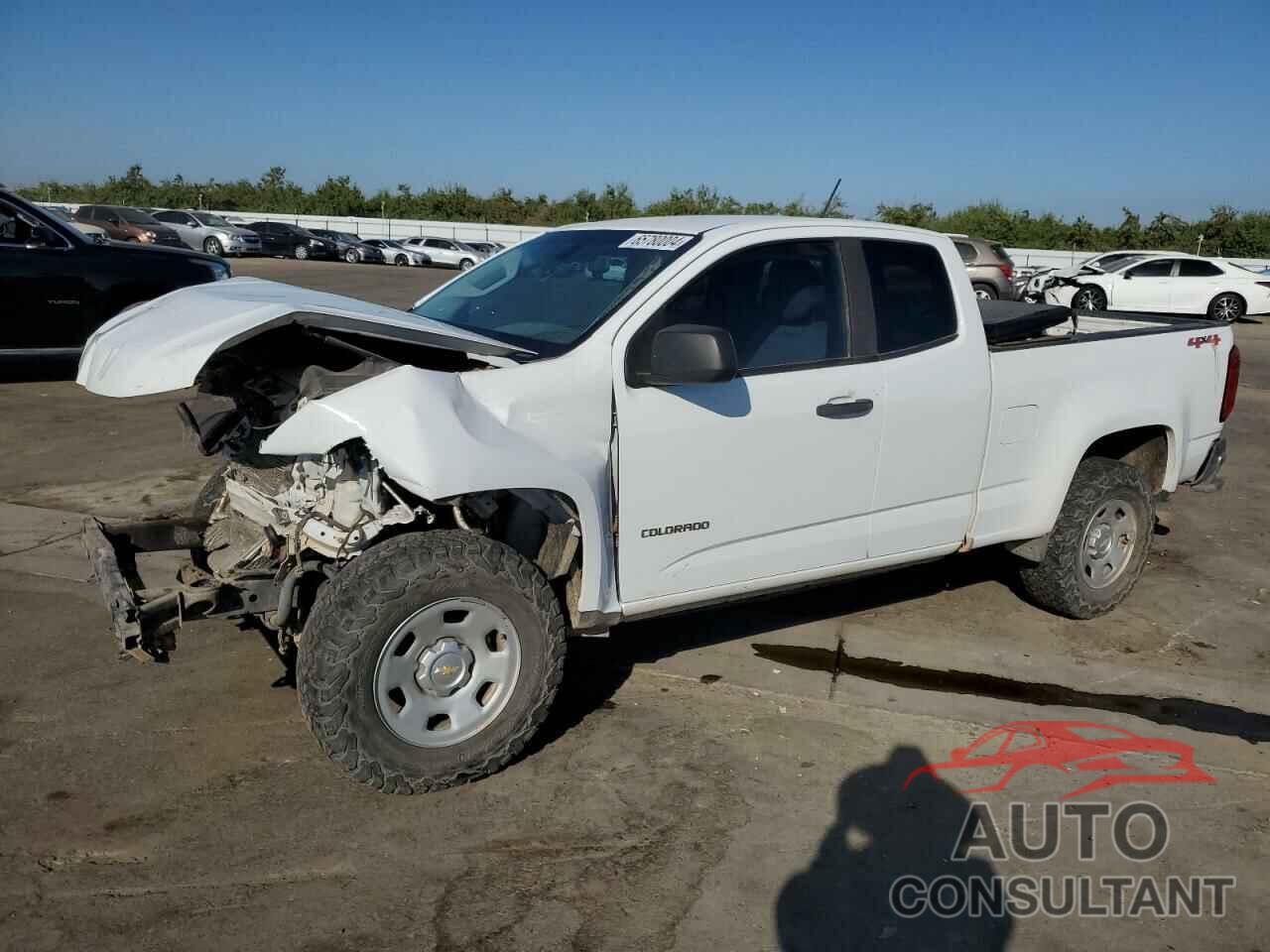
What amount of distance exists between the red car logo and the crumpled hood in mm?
2323

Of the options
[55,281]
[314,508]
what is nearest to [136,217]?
[55,281]

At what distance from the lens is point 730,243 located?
4.25 metres

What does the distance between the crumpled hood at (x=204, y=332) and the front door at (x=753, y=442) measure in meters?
0.63

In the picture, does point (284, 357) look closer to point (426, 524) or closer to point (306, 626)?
point (426, 524)

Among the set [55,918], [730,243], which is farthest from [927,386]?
[55,918]

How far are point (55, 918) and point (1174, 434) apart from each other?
5.40 m

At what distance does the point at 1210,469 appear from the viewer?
6070 millimetres

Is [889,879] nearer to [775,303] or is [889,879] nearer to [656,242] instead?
[775,303]

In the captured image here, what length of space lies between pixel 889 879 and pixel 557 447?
5.70 ft

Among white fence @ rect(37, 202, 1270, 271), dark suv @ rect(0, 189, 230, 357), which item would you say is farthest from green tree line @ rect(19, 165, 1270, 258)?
dark suv @ rect(0, 189, 230, 357)

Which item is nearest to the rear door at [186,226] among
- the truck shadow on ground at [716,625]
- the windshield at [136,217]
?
the windshield at [136,217]

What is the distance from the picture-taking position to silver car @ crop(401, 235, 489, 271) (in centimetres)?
4044

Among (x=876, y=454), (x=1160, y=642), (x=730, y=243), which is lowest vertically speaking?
(x=1160, y=642)

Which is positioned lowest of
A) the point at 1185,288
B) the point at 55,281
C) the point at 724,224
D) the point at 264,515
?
the point at 1185,288
